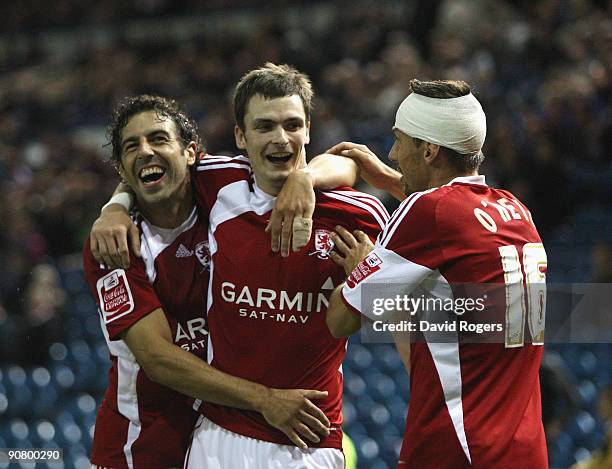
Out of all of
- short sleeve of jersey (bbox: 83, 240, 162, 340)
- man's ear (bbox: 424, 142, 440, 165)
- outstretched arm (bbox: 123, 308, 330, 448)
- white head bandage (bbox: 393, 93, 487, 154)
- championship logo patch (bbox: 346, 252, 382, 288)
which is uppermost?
white head bandage (bbox: 393, 93, 487, 154)

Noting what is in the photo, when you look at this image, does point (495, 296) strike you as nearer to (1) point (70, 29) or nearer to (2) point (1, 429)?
(2) point (1, 429)

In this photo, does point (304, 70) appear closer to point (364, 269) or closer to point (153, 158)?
point (153, 158)

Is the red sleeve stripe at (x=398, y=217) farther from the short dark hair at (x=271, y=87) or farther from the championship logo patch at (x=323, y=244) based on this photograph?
the short dark hair at (x=271, y=87)

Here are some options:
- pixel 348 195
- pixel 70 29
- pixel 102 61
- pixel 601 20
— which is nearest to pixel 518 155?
pixel 601 20

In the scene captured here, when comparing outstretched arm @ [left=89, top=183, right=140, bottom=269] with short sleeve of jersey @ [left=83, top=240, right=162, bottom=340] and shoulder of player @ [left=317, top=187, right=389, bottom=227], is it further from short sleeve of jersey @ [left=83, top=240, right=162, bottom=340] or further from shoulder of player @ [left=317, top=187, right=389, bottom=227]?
shoulder of player @ [left=317, top=187, right=389, bottom=227]

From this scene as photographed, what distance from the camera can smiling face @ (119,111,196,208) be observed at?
4043mm

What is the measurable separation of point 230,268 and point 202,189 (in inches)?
16.3

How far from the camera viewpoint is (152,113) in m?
4.15

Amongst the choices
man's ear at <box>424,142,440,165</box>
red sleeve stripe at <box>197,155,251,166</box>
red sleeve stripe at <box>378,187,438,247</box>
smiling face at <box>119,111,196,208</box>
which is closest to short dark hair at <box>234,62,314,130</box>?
red sleeve stripe at <box>197,155,251,166</box>

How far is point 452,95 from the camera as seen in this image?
363 centimetres

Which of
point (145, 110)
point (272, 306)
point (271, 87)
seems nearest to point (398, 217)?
point (272, 306)

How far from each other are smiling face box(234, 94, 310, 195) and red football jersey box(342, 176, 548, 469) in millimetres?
634

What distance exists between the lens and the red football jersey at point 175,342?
4.05 metres

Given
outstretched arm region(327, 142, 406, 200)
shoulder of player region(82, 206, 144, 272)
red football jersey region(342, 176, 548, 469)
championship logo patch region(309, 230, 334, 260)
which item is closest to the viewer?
red football jersey region(342, 176, 548, 469)
